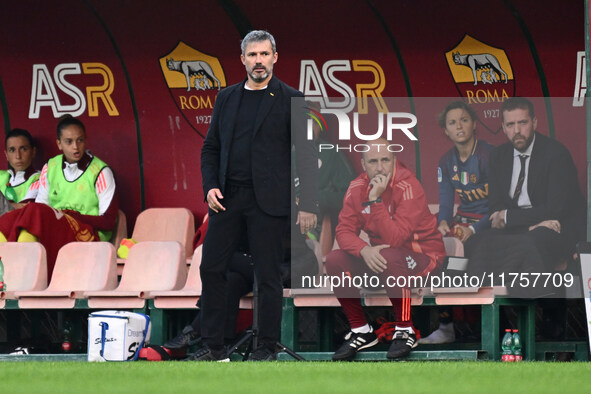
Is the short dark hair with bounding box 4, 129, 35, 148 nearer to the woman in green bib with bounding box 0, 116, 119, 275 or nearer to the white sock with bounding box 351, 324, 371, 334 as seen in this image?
the woman in green bib with bounding box 0, 116, 119, 275

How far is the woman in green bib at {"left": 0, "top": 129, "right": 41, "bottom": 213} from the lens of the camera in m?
10.9

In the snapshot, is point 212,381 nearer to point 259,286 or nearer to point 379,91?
point 259,286

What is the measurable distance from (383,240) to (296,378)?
7.68ft

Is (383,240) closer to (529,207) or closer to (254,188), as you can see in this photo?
(529,207)

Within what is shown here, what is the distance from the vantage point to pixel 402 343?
25.4 feet

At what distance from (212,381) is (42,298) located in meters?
3.61

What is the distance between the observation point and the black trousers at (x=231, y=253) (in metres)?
7.16

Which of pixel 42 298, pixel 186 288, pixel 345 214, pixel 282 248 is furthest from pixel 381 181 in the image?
pixel 42 298

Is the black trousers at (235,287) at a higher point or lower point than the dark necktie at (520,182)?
lower

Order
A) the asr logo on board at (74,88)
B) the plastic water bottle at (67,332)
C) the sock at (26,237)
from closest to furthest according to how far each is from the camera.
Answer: the plastic water bottle at (67,332)
the sock at (26,237)
the asr logo on board at (74,88)

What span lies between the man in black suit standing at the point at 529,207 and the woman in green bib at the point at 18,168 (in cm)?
455

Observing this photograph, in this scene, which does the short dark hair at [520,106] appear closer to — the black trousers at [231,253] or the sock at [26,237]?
the black trousers at [231,253]

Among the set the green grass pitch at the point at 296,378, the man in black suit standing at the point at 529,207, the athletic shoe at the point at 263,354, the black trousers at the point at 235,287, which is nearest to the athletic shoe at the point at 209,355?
the athletic shoe at the point at 263,354

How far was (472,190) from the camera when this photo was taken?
25.9ft
